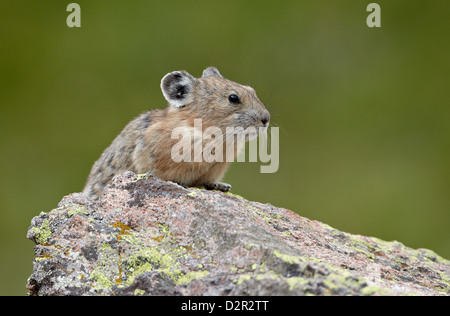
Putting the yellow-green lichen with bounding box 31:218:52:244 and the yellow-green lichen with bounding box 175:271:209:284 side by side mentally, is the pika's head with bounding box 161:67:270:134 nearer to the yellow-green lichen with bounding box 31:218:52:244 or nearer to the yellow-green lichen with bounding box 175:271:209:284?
the yellow-green lichen with bounding box 31:218:52:244

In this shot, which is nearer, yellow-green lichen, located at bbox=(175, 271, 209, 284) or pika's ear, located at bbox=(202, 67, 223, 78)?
yellow-green lichen, located at bbox=(175, 271, 209, 284)

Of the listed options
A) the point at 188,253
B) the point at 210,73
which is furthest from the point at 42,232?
the point at 210,73

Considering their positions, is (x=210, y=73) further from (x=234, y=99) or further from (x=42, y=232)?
(x=42, y=232)

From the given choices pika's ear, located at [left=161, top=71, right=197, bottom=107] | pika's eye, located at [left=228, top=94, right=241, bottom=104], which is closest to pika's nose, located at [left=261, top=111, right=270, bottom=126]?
pika's eye, located at [left=228, top=94, right=241, bottom=104]

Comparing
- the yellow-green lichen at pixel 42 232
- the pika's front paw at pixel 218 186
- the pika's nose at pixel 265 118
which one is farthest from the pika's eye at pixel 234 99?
the yellow-green lichen at pixel 42 232

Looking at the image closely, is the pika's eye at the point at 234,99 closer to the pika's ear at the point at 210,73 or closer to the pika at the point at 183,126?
the pika at the point at 183,126

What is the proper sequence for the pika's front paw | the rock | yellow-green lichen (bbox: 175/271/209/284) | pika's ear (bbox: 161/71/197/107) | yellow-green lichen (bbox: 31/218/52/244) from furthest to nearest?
pika's ear (bbox: 161/71/197/107)
the pika's front paw
yellow-green lichen (bbox: 31/218/52/244)
yellow-green lichen (bbox: 175/271/209/284)
the rock

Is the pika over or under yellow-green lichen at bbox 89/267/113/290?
over
